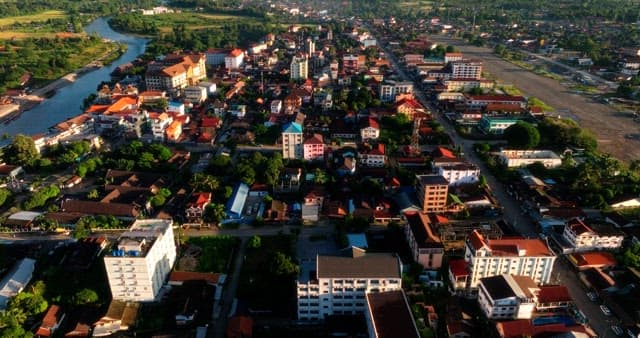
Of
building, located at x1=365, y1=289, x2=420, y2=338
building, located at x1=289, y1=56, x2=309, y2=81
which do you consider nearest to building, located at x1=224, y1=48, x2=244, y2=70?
building, located at x1=289, y1=56, x2=309, y2=81

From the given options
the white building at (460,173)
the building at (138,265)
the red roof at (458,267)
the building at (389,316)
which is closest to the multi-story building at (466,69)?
the white building at (460,173)

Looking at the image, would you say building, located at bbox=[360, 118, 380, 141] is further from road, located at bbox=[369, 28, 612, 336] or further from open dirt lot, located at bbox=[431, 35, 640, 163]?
open dirt lot, located at bbox=[431, 35, 640, 163]

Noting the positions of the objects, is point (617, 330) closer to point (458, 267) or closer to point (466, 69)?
point (458, 267)

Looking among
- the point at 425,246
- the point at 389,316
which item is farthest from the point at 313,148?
the point at 389,316

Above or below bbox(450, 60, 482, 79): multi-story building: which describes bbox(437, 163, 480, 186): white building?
below

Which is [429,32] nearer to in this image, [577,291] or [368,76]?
[368,76]

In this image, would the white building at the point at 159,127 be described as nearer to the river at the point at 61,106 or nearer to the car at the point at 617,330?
the river at the point at 61,106

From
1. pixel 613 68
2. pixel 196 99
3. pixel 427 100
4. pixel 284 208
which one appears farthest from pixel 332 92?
pixel 613 68

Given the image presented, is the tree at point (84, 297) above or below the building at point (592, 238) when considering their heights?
below
